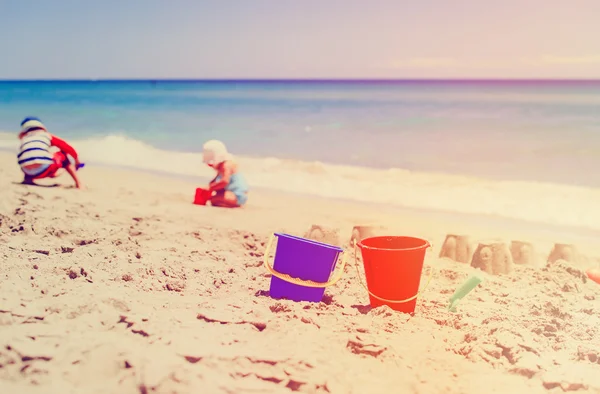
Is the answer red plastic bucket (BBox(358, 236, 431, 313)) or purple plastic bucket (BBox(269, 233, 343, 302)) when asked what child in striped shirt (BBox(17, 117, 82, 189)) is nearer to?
purple plastic bucket (BBox(269, 233, 343, 302))

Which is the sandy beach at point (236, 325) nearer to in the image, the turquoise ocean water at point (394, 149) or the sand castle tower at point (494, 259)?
the sand castle tower at point (494, 259)

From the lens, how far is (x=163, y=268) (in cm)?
305

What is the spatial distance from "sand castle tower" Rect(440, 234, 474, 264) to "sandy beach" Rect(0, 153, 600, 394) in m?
0.09

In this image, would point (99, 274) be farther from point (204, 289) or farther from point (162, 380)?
point (162, 380)

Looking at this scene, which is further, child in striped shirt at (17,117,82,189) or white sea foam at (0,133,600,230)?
white sea foam at (0,133,600,230)

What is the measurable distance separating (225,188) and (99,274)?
246 centimetres

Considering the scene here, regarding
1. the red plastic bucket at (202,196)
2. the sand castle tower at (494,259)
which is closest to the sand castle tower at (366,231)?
the sand castle tower at (494,259)

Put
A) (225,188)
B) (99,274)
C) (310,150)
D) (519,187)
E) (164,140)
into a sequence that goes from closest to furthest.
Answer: (99,274) < (225,188) < (519,187) < (310,150) < (164,140)

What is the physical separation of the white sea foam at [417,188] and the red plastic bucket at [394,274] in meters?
3.06

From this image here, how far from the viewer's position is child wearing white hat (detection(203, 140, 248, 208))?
502 centimetres

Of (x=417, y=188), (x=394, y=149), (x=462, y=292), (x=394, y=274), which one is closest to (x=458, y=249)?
(x=462, y=292)

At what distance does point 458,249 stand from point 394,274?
124 cm

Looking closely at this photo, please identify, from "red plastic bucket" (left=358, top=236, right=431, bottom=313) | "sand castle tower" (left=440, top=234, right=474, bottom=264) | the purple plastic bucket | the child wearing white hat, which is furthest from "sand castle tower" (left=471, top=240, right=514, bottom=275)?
the child wearing white hat

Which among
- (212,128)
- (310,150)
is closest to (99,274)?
(310,150)
